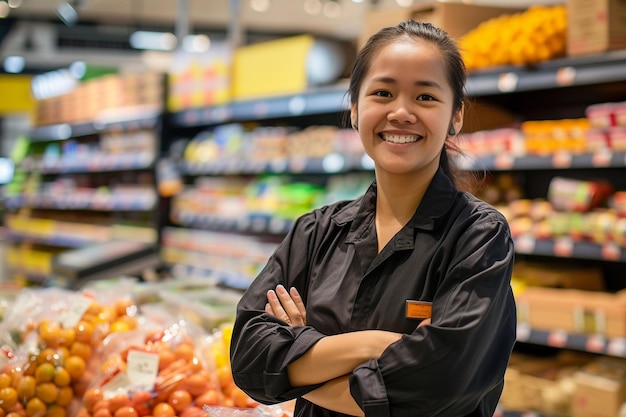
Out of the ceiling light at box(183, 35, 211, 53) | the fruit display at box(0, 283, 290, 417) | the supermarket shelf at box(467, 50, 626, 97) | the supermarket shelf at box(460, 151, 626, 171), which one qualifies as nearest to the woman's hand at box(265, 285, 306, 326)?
the fruit display at box(0, 283, 290, 417)

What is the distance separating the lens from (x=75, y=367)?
2.13 metres

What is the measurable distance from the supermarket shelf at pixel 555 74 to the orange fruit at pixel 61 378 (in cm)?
212

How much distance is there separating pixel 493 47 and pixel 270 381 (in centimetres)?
264

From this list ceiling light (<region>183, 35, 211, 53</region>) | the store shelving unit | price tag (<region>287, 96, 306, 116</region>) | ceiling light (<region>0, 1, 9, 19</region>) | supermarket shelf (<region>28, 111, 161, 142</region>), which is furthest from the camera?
ceiling light (<region>183, 35, 211, 53</region>)

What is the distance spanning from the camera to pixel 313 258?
1571 millimetres

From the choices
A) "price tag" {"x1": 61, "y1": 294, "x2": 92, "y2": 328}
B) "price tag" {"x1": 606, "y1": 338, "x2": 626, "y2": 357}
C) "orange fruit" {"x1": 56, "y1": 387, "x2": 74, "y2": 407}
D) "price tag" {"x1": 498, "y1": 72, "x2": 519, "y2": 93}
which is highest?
"price tag" {"x1": 498, "y1": 72, "x2": 519, "y2": 93}

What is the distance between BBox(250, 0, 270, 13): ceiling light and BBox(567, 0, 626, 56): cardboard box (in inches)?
271

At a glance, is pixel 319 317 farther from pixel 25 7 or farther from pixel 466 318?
pixel 25 7

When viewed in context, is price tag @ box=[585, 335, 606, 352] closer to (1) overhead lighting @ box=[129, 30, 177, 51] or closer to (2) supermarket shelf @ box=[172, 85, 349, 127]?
(2) supermarket shelf @ box=[172, 85, 349, 127]

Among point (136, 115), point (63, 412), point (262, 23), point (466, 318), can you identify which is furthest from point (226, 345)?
point (262, 23)

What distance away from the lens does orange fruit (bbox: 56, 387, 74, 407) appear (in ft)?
6.82

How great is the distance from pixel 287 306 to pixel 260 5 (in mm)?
8889

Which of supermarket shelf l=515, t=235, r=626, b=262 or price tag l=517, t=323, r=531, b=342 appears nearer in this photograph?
supermarket shelf l=515, t=235, r=626, b=262

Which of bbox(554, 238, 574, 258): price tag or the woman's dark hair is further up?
the woman's dark hair
